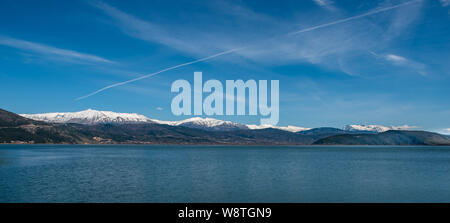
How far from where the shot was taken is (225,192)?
51031 mm

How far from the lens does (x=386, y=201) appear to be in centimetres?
4438

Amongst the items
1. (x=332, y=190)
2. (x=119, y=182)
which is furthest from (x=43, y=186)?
(x=332, y=190)

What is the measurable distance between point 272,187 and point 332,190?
393 inches

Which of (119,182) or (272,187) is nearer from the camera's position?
(272,187)
